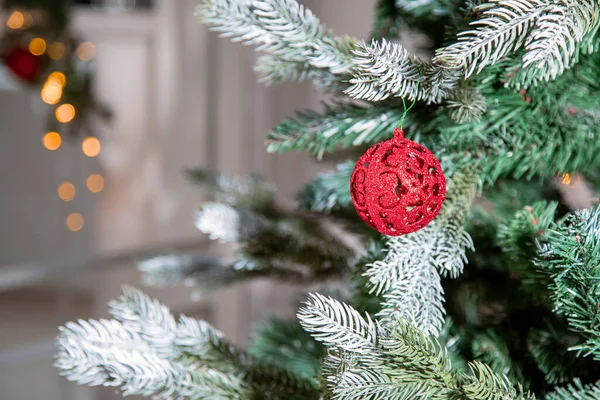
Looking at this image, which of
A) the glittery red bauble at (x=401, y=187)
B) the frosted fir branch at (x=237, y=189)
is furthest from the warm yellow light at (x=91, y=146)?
the glittery red bauble at (x=401, y=187)

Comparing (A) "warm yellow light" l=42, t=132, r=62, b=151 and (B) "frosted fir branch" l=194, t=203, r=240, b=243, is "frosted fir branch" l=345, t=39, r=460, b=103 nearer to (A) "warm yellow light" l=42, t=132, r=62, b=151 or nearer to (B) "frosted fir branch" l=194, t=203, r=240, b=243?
(B) "frosted fir branch" l=194, t=203, r=240, b=243

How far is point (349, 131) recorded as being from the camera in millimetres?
360

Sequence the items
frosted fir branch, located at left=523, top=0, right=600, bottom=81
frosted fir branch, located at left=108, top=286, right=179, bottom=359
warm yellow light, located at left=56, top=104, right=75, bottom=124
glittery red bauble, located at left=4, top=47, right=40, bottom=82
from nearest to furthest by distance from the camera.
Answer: frosted fir branch, located at left=523, top=0, right=600, bottom=81 < frosted fir branch, located at left=108, top=286, right=179, bottom=359 < glittery red bauble, located at left=4, top=47, right=40, bottom=82 < warm yellow light, located at left=56, top=104, right=75, bottom=124

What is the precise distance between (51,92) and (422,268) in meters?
1.32

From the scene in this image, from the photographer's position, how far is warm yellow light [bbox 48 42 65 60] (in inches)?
54.3

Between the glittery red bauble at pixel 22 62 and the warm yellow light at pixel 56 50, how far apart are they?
0.03 metres

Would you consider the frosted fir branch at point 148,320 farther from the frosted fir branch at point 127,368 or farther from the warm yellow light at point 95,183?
the warm yellow light at point 95,183

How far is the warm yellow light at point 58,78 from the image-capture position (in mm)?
1404

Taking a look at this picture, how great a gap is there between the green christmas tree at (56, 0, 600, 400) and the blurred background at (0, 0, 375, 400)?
3.50 feet

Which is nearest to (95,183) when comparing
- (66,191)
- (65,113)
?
(66,191)

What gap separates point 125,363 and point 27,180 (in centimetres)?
124

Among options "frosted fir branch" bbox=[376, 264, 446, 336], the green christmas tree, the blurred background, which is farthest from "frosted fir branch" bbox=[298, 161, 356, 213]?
the blurred background

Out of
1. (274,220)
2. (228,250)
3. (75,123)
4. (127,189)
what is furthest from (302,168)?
(274,220)

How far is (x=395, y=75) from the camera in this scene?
29cm
